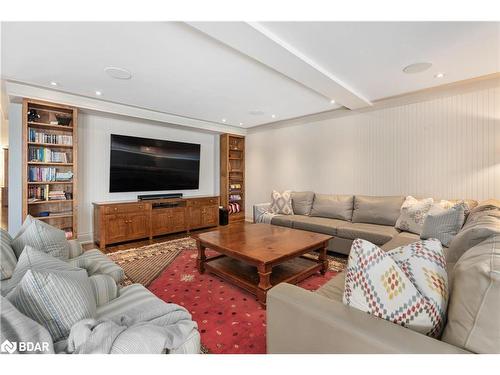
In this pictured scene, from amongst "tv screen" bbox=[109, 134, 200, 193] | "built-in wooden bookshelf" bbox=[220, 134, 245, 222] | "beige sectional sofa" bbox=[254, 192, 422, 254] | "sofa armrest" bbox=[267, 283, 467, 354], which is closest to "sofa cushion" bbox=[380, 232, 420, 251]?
"beige sectional sofa" bbox=[254, 192, 422, 254]

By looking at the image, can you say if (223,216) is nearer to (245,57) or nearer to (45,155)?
(45,155)

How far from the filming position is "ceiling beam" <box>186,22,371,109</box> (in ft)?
6.00

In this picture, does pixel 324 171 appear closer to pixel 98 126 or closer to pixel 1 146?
pixel 98 126

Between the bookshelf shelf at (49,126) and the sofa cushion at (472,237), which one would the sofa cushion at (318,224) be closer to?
the sofa cushion at (472,237)

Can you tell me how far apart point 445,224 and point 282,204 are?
2.40 metres

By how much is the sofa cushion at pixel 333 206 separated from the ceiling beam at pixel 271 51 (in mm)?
1675

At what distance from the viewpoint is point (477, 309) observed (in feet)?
2.51

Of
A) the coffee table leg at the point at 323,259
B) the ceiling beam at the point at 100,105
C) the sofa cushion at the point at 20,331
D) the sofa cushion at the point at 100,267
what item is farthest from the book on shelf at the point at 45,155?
the coffee table leg at the point at 323,259

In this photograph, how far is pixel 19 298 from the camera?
0.94 m

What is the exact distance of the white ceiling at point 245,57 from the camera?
6.32 ft

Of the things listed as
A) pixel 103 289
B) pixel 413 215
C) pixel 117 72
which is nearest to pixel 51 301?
pixel 103 289

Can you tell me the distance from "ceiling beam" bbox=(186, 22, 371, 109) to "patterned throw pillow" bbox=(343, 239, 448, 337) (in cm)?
174

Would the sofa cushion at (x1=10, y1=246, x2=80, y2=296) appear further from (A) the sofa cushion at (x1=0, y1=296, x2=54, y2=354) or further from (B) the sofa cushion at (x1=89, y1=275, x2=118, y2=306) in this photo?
(A) the sofa cushion at (x1=0, y1=296, x2=54, y2=354)
